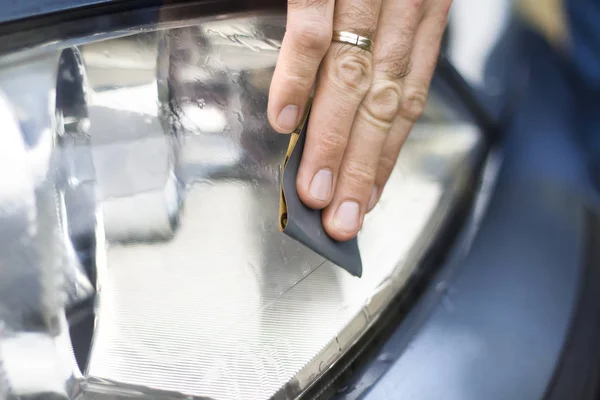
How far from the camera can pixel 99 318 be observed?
0.48 m

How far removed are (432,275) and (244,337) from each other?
227mm

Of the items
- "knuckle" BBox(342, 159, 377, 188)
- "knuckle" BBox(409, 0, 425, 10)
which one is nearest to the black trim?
"knuckle" BBox(342, 159, 377, 188)

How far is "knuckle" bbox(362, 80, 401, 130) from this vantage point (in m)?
0.60

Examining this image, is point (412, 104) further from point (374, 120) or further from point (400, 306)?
point (400, 306)

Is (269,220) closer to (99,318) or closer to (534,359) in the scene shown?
(99,318)

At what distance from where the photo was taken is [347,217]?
552 mm

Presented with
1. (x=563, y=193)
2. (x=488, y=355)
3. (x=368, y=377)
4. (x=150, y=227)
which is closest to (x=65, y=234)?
(x=150, y=227)

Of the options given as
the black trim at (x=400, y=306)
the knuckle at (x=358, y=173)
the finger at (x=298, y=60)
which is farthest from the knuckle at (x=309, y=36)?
the black trim at (x=400, y=306)

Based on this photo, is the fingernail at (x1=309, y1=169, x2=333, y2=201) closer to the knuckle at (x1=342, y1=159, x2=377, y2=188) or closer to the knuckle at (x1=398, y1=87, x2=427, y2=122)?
the knuckle at (x1=342, y1=159, x2=377, y2=188)

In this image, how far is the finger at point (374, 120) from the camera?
1.83 ft

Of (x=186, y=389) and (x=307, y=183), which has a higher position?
(x=307, y=183)

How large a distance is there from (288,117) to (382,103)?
0.40ft

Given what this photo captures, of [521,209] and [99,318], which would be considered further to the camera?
[521,209]

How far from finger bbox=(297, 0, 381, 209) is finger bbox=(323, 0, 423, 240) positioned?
16 millimetres
